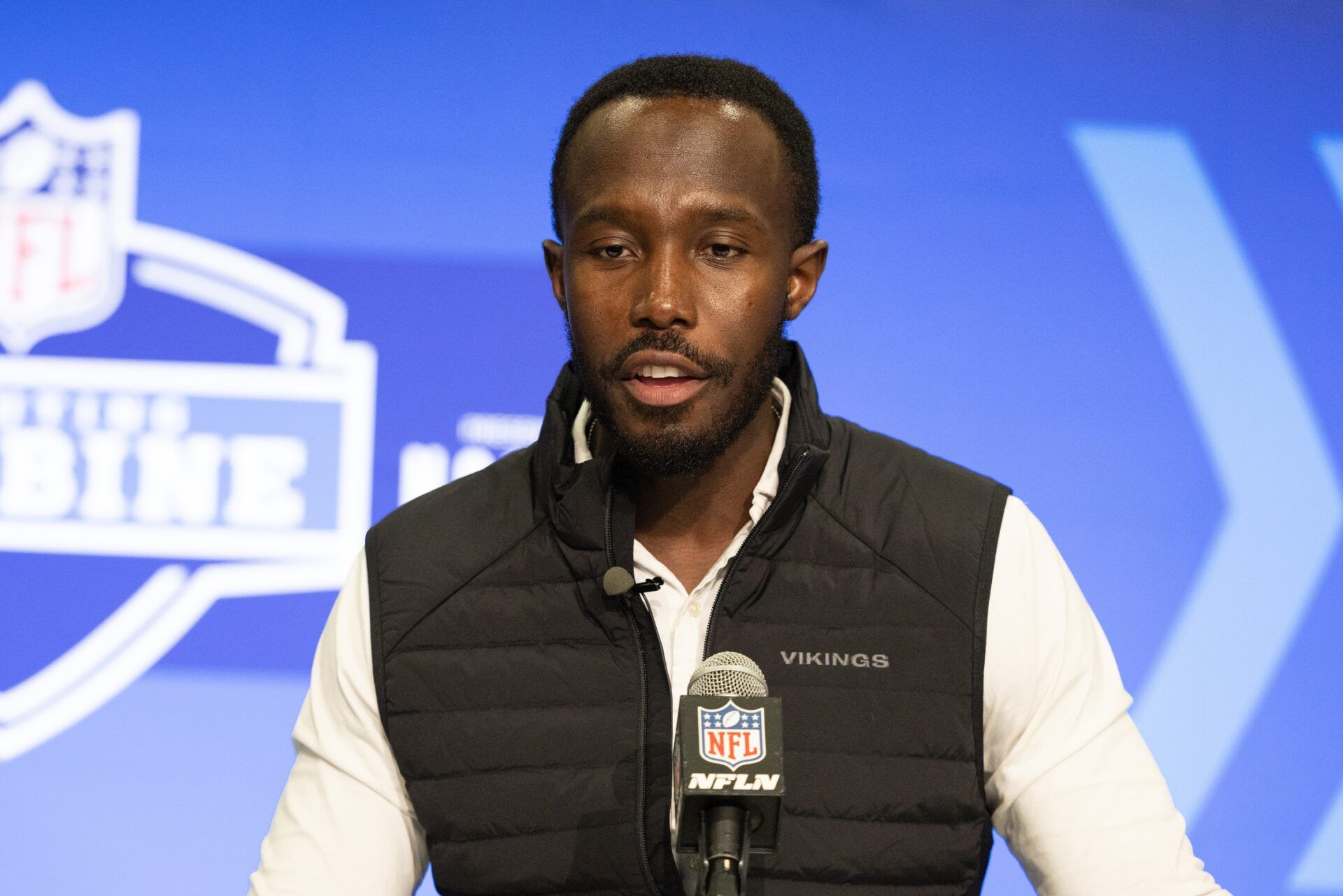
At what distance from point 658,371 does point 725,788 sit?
692 mm

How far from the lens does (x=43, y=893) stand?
274cm

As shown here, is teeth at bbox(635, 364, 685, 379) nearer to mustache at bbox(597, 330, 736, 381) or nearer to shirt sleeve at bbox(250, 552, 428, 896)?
mustache at bbox(597, 330, 736, 381)

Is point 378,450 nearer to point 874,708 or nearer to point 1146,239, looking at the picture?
point 874,708

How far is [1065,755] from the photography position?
5.16ft

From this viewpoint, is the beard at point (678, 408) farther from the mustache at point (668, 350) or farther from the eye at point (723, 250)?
the eye at point (723, 250)

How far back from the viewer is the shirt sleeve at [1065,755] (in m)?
1.52

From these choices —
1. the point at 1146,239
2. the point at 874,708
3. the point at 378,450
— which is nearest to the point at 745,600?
the point at 874,708

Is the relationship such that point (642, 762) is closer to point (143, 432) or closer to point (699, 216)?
point (699, 216)

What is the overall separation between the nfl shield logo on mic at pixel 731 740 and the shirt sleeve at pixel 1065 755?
65 centimetres

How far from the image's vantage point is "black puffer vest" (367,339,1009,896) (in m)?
1.62

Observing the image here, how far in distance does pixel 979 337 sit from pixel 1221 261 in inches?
20.1

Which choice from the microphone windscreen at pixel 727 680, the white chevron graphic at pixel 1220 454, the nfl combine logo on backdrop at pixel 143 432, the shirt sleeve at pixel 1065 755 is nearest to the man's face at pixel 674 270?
the shirt sleeve at pixel 1065 755

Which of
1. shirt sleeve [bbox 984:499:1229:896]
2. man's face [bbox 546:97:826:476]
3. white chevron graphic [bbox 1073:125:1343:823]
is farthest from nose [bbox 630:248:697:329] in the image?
white chevron graphic [bbox 1073:125:1343:823]

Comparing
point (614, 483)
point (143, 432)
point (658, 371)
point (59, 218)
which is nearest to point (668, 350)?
point (658, 371)
